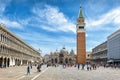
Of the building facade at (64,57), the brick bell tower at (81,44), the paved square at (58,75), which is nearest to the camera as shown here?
the paved square at (58,75)

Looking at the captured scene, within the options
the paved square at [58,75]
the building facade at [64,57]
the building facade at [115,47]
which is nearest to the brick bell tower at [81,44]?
the building facade at [115,47]

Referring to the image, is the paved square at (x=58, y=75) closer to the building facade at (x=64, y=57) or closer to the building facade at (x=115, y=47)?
the building facade at (x=115, y=47)

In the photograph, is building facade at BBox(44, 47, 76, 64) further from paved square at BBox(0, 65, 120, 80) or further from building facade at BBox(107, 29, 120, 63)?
paved square at BBox(0, 65, 120, 80)

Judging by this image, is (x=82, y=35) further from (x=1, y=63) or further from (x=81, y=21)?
(x=1, y=63)

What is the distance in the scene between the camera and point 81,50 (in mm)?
121250

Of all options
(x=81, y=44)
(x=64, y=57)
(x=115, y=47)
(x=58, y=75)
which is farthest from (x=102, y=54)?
(x=58, y=75)

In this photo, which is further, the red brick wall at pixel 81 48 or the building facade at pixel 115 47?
the red brick wall at pixel 81 48

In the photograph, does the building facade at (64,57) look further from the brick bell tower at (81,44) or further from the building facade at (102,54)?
the brick bell tower at (81,44)

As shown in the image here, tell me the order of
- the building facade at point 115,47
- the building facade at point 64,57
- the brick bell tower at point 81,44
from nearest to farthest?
the building facade at point 115,47 → the brick bell tower at point 81,44 → the building facade at point 64,57

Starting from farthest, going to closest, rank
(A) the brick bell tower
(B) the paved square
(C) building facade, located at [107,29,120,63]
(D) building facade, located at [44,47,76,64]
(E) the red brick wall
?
(D) building facade, located at [44,47,76,64] < (A) the brick bell tower < (E) the red brick wall < (C) building facade, located at [107,29,120,63] < (B) the paved square

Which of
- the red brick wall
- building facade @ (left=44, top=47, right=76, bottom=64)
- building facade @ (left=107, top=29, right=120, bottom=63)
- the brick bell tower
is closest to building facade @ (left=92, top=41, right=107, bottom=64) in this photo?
the red brick wall

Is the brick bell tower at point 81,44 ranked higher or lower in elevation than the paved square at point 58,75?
higher

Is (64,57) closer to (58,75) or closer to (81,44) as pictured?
(81,44)

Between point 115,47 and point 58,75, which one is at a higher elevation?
point 115,47
